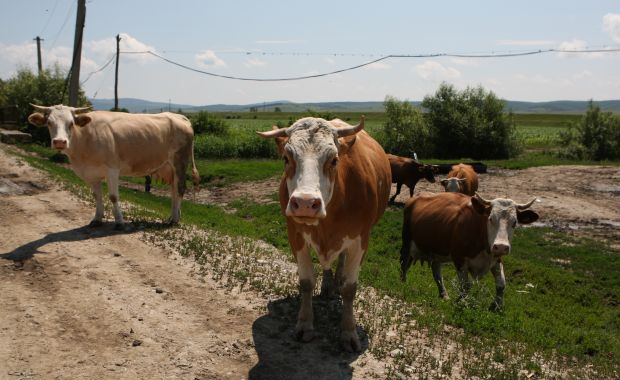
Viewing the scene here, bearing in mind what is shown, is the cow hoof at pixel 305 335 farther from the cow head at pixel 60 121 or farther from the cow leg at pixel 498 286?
the cow head at pixel 60 121

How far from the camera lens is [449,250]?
1030 centimetres

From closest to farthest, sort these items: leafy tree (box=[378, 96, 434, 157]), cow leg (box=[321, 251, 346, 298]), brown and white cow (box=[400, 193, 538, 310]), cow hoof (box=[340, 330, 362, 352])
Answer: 1. cow hoof (box=[340, 330, 362, 352])
2. cow leg (box=[321, 251, 346, 298])
3. brown and white cow (box=[400, 193, 538, 310])
4. leafy tree (box=[378, 96, 434, 157])

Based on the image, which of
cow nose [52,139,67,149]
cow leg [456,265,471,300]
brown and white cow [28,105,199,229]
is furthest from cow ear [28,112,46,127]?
cow leg [456,265,471,300]

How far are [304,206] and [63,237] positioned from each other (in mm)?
6633

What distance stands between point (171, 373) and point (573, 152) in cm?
4128

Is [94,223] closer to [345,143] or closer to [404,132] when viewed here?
[345,143]

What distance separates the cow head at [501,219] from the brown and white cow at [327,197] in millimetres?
2981

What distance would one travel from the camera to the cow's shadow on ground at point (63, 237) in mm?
8620

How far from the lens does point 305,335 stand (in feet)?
20.6

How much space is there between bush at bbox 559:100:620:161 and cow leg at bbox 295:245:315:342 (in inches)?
1540

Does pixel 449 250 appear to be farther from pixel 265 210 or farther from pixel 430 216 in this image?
pixel 265 210

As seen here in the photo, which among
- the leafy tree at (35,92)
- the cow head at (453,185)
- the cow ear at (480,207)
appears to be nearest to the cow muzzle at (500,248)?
the cow ear at (480,207)

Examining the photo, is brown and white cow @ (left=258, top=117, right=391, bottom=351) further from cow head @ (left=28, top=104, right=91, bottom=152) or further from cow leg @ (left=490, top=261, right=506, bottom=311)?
cow head @ (left=28, top=104, right=91, bottom=152)

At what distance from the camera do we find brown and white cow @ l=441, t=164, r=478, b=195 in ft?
54.8
